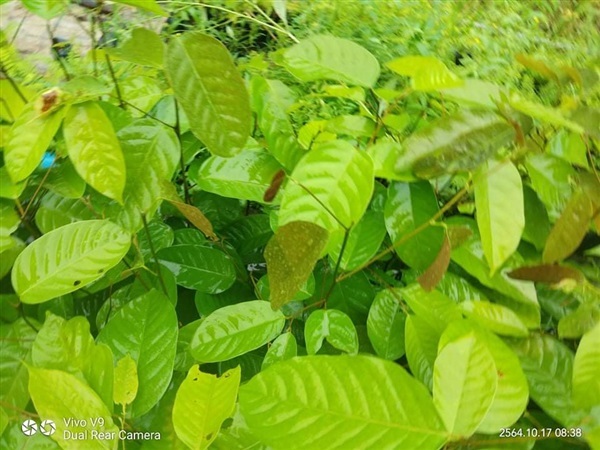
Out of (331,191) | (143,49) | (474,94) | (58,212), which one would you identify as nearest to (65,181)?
(58,212)

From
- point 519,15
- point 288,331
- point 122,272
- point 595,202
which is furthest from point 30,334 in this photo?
point 519,15

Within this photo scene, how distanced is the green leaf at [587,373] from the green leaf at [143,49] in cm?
38

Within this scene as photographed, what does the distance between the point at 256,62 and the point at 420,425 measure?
451 mm

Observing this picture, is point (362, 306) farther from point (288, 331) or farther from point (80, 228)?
point (80, 228)

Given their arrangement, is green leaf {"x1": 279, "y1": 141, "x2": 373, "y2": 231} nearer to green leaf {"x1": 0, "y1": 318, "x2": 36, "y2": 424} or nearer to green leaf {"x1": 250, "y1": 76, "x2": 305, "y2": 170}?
green leaf {"x1": 250, "y1": 76, "x2": 305, "y2": 170}

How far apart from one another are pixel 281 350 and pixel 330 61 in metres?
0.25

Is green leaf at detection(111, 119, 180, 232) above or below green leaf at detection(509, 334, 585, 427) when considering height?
above

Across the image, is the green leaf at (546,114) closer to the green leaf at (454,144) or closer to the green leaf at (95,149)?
the green leaf at (454,144)

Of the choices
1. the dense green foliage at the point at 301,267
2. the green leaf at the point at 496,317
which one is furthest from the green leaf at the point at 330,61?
the green leaf at the point at 496,317

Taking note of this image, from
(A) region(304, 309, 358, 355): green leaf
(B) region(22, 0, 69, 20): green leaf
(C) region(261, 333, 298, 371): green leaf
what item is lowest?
(C) region(261, 333, 298, 371): green leaf

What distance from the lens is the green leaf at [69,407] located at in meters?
0.34

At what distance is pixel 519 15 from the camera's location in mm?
1243

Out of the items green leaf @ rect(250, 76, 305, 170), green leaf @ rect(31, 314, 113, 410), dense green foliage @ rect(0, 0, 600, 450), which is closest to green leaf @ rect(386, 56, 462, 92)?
dense green foliage @ rect(0, 0, 600, 450)

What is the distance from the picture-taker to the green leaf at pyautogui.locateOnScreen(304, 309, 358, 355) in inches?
15.4
